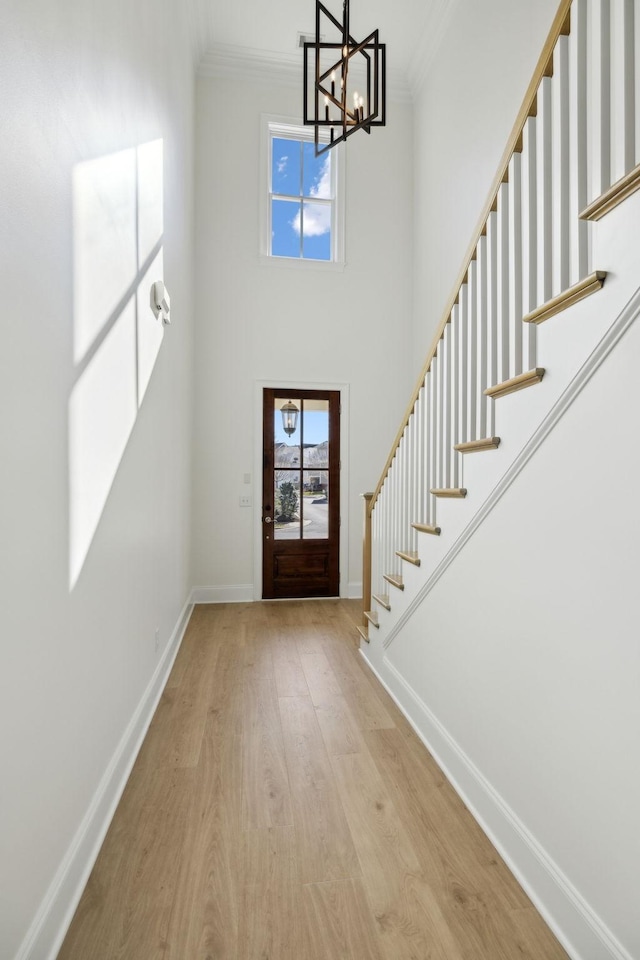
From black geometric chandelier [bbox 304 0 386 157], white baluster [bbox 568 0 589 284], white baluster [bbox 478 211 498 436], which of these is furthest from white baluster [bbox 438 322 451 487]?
black geometric chandelier [bbox 304 0 386 157]

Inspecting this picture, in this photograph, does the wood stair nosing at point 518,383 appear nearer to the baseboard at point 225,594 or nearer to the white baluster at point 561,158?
the white baluster at point 561,158

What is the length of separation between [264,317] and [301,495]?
1.85 meters

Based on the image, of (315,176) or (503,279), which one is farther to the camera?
(315,176)

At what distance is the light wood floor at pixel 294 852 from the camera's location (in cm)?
142

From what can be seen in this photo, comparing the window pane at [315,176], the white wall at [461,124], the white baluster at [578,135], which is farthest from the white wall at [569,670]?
the window pane at [315,176]

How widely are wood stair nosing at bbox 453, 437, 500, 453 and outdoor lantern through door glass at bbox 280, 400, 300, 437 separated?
3.22 meters

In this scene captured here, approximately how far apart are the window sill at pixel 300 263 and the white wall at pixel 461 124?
2.86 feet

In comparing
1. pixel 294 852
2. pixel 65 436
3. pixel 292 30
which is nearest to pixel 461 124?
pixel 292 30

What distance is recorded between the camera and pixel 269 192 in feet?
17.1

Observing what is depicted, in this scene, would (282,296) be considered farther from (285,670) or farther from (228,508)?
(285,670)

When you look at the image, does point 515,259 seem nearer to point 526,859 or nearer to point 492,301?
point 492,301

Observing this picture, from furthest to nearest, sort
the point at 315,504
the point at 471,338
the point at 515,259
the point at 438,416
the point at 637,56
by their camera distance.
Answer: the point at 315,504, the point at 438,416, the point at 471,338, the point at 515,259, the point at 637,56

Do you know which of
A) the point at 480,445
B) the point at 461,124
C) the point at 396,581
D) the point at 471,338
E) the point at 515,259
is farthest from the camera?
the point at 461,124

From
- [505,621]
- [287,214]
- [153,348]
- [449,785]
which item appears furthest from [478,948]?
[287,214]
